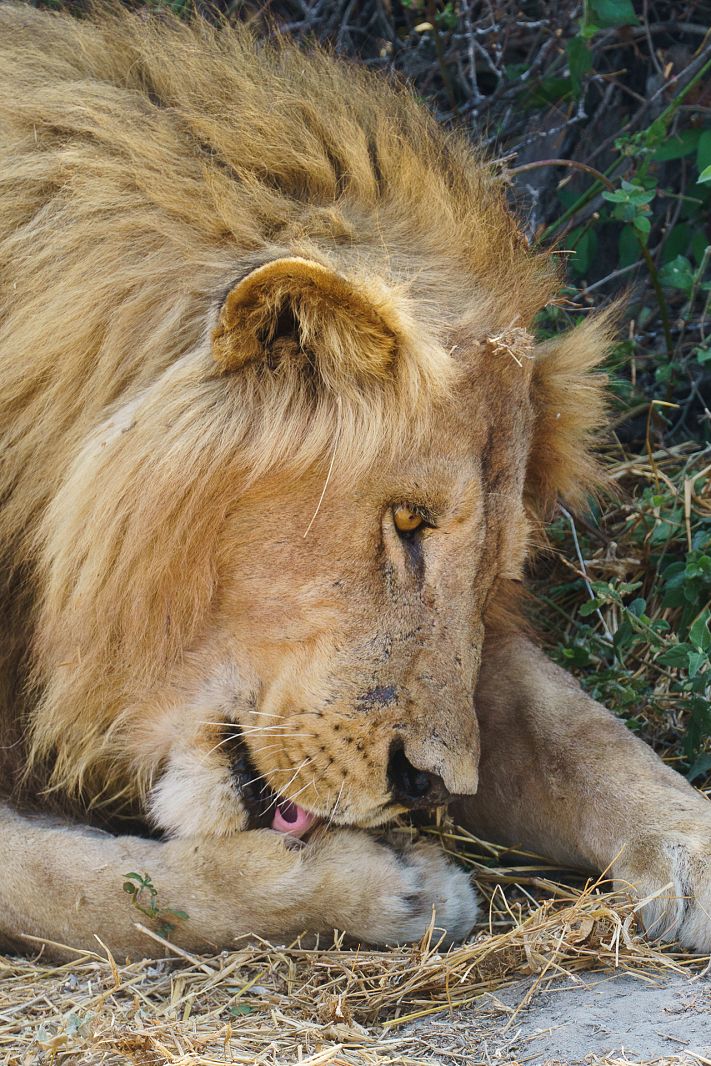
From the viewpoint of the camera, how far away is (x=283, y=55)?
312 centimetres

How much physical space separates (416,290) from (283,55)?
2.67 feet

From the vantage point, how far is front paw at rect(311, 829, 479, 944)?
259 centimetres

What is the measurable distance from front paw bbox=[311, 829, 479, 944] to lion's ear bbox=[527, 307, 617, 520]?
3.49 ft

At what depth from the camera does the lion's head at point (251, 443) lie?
2.55 metres

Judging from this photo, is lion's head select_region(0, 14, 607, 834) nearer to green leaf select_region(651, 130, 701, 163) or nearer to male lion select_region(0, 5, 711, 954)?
male lion select_region(0, 5, 711, 954)

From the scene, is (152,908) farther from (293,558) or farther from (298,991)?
(293,558)

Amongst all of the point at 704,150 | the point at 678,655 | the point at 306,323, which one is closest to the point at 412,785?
the point at 306,323

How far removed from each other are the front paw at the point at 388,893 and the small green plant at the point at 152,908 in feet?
1.02

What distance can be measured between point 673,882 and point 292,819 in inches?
31.1

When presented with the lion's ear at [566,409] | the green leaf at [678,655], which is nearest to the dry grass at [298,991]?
the green leaf at [678,655]

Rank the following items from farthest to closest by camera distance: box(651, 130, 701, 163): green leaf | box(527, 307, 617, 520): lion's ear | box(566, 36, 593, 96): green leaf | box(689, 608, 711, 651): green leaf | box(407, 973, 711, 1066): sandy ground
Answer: box(651, 130, 701, 163): green leaf → box(566, 36, 593, 96): green leaf → box(689, 608, 711, 651): green leaf → box(527, 307, 617, 520): lion's ear → box(407, 973, 711, 1066): sandy ground

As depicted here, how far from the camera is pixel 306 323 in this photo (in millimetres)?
2477

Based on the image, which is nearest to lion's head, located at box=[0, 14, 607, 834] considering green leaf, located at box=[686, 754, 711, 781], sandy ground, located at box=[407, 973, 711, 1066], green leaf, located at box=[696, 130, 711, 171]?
sandy ground, located at box=[407, 973, 711, 1066]

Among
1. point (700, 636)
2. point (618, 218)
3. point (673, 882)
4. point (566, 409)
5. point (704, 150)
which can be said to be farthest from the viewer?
point (704, 150)
